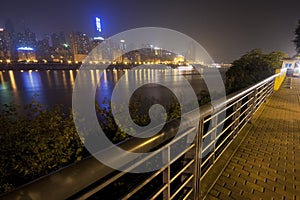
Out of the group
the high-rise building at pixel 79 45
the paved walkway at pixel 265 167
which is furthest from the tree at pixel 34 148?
the high-rise building at pixel 79 45

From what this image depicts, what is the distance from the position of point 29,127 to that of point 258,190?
128 inches

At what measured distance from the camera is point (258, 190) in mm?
2332


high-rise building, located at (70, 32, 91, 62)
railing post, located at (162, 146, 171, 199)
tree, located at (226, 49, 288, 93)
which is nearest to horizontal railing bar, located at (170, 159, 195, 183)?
railing post, located at (162, 146, 171, 199)

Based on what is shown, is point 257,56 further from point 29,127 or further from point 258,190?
point 29,127

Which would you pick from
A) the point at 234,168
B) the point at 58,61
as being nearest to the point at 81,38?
the point at 58,61

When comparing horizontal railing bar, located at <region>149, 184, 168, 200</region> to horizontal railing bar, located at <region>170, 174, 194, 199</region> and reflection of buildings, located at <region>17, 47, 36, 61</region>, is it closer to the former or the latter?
horizontal railing bar, located at <region>170, 174, 194, 199</region>

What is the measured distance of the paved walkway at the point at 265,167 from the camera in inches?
90.4

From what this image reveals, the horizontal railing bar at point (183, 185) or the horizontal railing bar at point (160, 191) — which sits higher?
the horizontal railing bar at point (160, 191)

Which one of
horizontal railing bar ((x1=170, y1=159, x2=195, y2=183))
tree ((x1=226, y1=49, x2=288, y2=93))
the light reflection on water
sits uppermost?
tree ((x1=226, y1=49, x2=288, y2=93))

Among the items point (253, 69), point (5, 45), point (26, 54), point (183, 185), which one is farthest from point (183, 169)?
point (5, 45)

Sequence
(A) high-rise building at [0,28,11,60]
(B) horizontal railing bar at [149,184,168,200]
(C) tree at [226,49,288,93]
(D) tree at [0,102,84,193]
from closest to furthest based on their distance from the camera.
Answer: (B) horizontal railing bar at [149,184,168,200] < (D) tree at [0,102,84,193] < (C) tree at [226,49,288,93] < (A) high-rise building at [0,28,11,60]

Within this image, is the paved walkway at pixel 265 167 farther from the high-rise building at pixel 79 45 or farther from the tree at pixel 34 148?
the high-rise building at pixel 79 45

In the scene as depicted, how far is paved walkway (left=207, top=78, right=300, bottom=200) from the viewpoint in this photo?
2295mm

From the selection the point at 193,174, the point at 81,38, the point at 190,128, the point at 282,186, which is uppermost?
the point at 81,38
